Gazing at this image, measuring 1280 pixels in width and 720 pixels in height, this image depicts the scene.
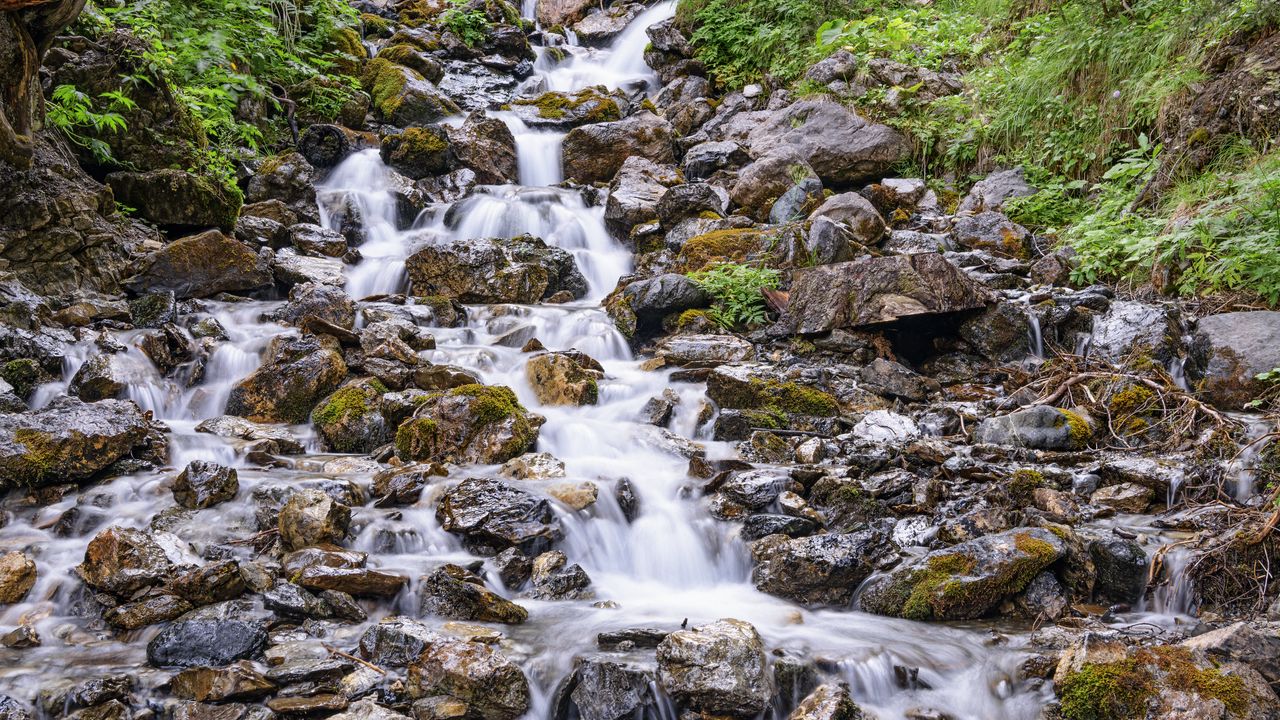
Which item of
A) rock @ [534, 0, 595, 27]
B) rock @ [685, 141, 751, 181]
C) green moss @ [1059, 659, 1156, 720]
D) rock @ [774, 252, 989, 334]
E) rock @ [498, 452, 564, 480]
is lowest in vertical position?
rock @ [498, 452, 564, 480]

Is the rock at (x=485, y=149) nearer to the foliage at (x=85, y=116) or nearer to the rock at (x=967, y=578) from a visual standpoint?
the foliage at (x=85, y=116)

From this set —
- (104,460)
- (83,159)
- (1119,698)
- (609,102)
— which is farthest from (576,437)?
(609,102)

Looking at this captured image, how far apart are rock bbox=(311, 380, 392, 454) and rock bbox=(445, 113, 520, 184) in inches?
287

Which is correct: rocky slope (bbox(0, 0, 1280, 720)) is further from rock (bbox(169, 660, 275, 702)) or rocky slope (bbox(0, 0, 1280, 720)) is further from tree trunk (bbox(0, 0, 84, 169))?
tree trunk (bbox(0, 0, 84, 169))

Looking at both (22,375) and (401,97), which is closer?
(22,375)

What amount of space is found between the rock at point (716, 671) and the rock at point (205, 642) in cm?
198

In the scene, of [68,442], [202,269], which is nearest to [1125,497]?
[68,442]

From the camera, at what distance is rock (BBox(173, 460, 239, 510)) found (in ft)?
16.8

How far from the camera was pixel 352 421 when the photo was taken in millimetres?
6602

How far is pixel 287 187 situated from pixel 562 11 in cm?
1297

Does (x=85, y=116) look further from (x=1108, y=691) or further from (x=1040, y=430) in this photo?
(x=1108, y=691)

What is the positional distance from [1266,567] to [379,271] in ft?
31.2

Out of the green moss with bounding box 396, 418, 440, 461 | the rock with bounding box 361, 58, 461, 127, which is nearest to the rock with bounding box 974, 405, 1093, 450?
the green moss with bounding box 396, 418, 440, 461

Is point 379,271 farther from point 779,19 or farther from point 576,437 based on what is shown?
point 779,19
